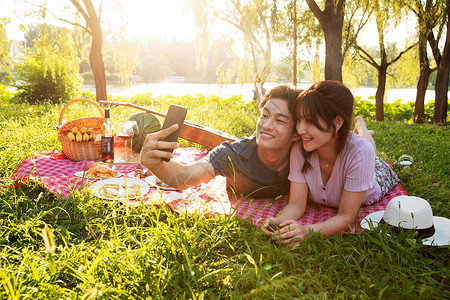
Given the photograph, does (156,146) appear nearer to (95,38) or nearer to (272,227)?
(272,227)

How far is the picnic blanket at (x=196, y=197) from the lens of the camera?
266 centimetres

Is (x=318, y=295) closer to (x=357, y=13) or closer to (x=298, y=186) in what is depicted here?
(x=298, y=186)

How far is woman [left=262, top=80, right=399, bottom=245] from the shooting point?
2361 mm

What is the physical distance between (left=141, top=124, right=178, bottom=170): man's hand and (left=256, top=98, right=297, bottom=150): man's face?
920mm

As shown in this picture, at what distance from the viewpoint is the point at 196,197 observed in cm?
300

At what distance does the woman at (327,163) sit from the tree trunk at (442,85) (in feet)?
27.1

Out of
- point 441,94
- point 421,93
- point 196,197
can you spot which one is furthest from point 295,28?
point 196,197

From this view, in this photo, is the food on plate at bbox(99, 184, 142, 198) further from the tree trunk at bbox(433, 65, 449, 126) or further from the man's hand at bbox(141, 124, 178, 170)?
the tree trunk at bbox(433, 65, 449, 126)

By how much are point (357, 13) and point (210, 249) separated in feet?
36.0

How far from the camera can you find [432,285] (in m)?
1.79

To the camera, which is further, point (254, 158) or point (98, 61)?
point (98, 61)

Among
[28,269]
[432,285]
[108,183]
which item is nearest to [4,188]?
[108,183]

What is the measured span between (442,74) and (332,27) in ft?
16.0

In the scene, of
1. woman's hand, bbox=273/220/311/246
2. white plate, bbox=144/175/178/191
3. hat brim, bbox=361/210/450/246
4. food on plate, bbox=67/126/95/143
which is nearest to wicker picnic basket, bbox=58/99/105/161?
food on plate, bbox=67/126/95/143
